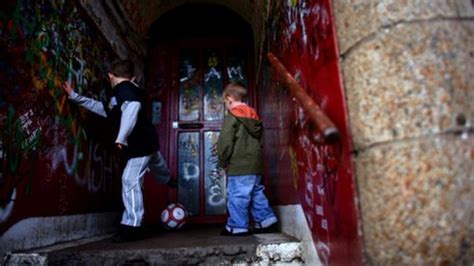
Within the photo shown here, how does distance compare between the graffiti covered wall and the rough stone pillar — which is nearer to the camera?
the rough stone pillar

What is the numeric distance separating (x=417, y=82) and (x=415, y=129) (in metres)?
0.15

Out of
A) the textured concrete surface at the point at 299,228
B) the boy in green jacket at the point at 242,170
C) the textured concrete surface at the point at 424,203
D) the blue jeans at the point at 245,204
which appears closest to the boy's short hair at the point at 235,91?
the boy in green jacket at the point at 242,170

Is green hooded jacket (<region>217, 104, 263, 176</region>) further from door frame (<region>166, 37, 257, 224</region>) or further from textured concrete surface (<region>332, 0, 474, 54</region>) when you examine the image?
textured concrete surface (<region>332, 0, 474, 54</region>)

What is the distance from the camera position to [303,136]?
198 centimetres

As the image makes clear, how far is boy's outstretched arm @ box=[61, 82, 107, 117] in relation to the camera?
8.89ft

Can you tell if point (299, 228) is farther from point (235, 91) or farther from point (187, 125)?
point (187, 125)

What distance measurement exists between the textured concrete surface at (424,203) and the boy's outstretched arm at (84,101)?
2.39 m

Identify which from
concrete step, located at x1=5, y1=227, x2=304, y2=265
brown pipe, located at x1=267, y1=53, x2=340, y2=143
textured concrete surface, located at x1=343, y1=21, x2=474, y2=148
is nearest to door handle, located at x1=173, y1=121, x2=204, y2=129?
concrete step, located at x1=5, y1=227, x2=304, y2=265

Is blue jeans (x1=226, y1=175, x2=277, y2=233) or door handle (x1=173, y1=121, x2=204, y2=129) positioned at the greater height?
door handle (x1=173, y1=121, x2=204, y2=129)

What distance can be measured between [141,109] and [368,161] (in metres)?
2.17

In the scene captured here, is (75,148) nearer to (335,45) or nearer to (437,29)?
(335,45)

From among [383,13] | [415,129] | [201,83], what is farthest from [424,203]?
[201,83]

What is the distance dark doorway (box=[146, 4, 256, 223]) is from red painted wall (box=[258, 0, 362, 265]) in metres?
1.92

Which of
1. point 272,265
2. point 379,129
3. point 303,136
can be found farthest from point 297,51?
point 272,265
